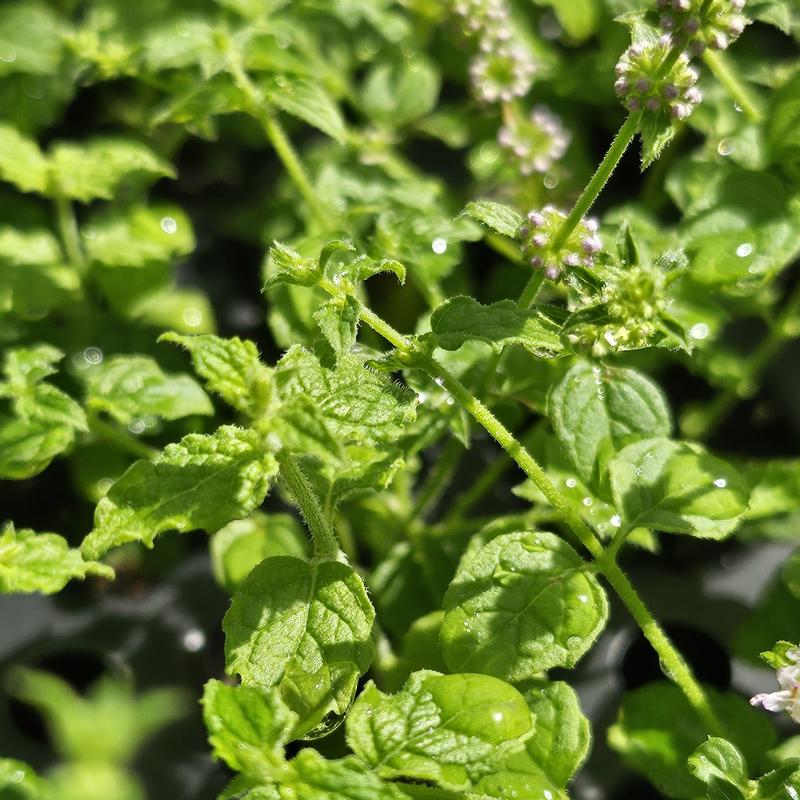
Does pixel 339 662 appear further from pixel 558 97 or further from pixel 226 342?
pixel 558 97

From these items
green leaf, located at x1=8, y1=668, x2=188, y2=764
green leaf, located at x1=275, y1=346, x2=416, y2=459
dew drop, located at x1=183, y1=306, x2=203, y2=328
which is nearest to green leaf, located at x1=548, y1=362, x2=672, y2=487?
green leaf, located at x1=275, y1=346, x2=416, y2=459

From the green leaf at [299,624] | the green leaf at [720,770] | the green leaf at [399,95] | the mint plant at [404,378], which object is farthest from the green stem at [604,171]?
the green leaf at [399,95]

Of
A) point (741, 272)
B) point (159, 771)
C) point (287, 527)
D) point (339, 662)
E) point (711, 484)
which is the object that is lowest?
point (159, 771)

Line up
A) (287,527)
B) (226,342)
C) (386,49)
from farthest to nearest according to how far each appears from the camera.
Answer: (386,49), (287,527), (226,342)

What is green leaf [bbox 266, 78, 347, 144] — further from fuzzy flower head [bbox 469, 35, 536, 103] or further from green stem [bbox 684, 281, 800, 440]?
green stem [bbox 684, 281, 800, 440]

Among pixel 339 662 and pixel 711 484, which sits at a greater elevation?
pixel 711 484

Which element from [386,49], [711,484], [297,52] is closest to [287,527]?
[711,484]
